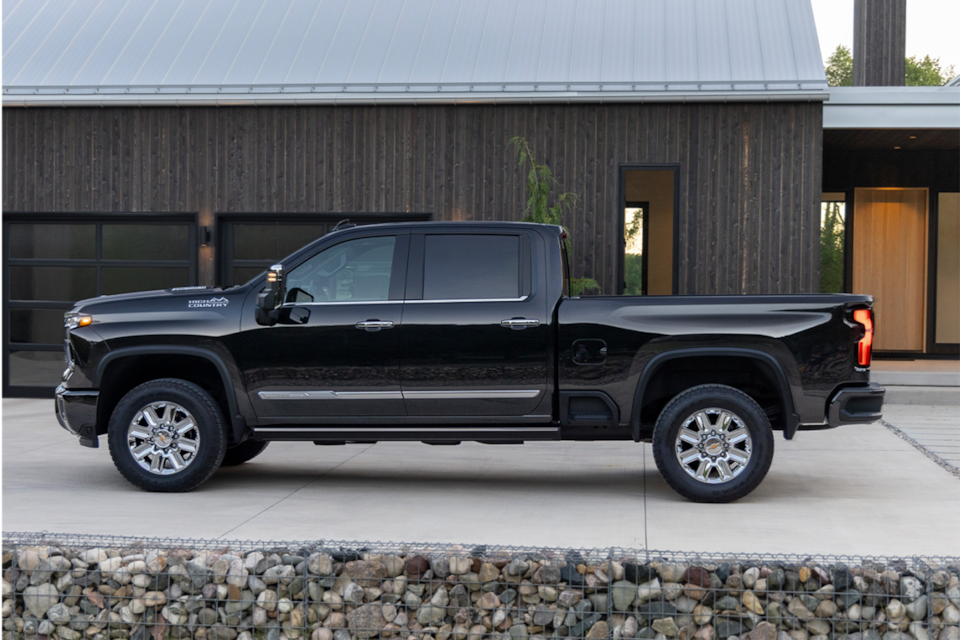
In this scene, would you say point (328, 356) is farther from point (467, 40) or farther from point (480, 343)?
point (467, 40)

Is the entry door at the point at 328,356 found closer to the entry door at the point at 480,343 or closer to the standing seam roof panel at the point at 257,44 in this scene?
the entry door at the point at 480,343

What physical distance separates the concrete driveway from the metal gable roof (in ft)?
17.2

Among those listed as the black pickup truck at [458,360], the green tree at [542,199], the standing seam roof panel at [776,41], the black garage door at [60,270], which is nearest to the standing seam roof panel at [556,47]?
the green tree at [542,199]

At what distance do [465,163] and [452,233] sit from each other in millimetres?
5686

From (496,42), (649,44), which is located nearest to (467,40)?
(496,42)

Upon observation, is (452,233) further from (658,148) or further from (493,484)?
(658,148)

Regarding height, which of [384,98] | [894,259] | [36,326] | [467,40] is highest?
[467,40]

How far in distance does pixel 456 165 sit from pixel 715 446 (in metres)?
6.98

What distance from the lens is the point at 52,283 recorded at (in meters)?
13.3

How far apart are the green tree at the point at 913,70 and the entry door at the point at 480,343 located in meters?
52.3

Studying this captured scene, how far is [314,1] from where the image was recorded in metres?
14.7

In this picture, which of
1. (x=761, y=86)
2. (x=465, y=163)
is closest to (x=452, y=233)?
(x=465, y=163)

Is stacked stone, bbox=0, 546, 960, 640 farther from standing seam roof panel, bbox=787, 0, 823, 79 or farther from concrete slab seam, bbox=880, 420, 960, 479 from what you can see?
standing seam roof panel, bbox=787, 0, 823, 79

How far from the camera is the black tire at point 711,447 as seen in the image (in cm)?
650
